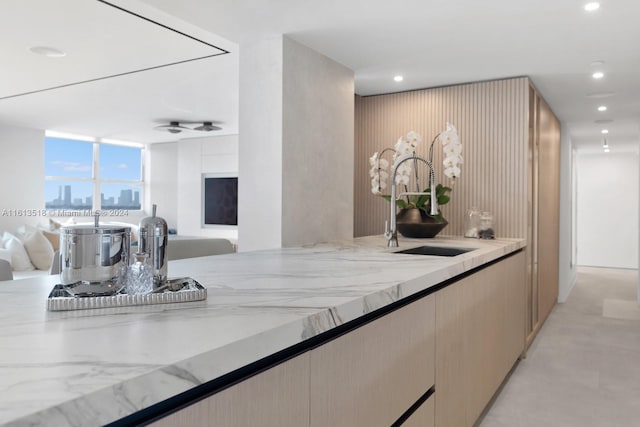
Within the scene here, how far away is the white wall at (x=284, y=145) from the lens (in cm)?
253

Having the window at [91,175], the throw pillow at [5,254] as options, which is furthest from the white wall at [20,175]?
the throw pillow at [5,254]

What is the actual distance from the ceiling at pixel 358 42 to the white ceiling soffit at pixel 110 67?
13mm

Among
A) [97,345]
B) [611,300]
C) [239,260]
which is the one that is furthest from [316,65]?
[611,300]

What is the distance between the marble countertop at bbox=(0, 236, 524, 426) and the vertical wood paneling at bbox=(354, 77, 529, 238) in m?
2.02

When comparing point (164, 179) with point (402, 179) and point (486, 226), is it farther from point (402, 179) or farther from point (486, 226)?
point (486, 226)

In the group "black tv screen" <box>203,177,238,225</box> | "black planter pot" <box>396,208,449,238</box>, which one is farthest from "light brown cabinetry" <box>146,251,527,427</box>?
"black tv screen" <box>203,177,238,225</box>

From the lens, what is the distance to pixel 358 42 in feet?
8.50

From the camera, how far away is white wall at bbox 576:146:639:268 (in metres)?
8.16

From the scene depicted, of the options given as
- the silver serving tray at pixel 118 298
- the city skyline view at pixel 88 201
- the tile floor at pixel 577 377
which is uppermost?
the city skyline view at pixel 88 201

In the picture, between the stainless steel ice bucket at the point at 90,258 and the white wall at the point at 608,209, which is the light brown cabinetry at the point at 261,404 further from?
the white wall at the point at 608,209

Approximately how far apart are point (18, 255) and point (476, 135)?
4.68m

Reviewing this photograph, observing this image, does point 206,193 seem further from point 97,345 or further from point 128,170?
point 97,345

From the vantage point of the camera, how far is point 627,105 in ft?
14.0

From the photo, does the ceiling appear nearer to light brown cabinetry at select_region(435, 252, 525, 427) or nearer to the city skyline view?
light brown cabinetry at select_region(435, 252, 525, 427)
